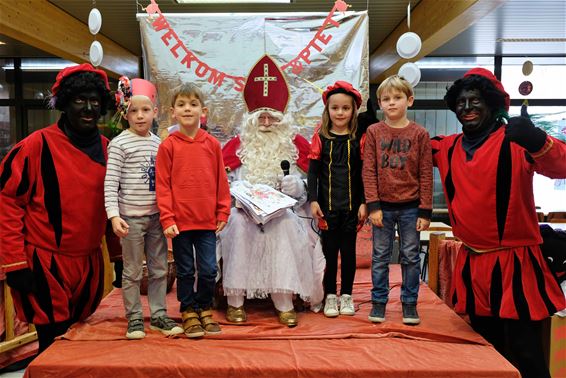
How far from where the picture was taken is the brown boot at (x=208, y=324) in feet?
8.60

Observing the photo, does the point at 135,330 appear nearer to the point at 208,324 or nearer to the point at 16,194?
the point at 208,324

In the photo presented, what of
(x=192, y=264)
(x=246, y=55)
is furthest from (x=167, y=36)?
(x=192, y=264)

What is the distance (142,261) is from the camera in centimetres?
261

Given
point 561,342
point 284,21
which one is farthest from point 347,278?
point 284,21

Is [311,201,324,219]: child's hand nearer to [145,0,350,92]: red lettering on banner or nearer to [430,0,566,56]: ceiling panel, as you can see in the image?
[145,0,350,92]: red lettering on banner

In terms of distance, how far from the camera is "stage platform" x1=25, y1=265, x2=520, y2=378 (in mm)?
2287

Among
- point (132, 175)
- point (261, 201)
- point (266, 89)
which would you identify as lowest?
point (261, 201)

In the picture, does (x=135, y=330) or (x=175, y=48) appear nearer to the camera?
(x=135, y=330)

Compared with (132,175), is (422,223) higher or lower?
lower

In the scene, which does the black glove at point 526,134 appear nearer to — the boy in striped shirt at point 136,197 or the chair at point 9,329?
the boy in striped shirt at point 136,197

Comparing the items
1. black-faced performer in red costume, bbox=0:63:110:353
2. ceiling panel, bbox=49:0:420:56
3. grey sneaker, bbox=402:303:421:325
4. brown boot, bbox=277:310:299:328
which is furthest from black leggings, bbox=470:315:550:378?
ceiling panel, bbox=49:0:420:56

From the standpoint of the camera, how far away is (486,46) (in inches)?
308

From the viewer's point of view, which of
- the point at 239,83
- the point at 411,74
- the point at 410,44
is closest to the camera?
the point at 239,83

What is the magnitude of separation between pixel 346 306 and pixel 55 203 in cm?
179
